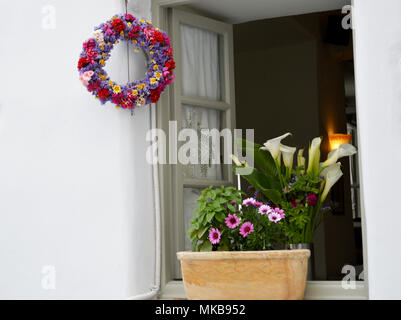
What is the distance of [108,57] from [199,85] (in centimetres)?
62

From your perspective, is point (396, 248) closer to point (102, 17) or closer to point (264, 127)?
point (102, 17)

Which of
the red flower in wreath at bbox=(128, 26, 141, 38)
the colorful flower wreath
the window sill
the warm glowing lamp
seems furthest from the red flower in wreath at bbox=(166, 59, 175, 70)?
the warm glowing lamp

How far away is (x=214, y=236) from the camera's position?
3352 millimetres

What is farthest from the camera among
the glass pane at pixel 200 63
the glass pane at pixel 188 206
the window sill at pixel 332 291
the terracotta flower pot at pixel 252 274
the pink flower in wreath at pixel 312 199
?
the glass pane at pixel 200 63

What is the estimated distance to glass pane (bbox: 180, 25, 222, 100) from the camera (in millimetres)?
3965

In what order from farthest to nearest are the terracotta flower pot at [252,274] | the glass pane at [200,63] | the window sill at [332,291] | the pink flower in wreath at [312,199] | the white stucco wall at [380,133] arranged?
1. the glass pane at [200,63]
2. the pink flower in wreath at [312,199]
3. the window sill at [332,291]
4. the terracotta flower pot at [252,274]
5. the white stucco wall at [380,133]

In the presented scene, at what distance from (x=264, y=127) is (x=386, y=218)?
3.78 meters

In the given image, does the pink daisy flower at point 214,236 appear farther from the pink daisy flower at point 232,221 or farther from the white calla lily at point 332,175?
the white calla lily at point 332,175

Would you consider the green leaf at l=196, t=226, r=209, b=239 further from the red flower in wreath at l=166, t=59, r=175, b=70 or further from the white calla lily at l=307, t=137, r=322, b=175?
the red flower in wreath at l=166, t=59, r=175, b=70

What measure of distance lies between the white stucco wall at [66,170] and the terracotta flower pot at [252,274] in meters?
0.56

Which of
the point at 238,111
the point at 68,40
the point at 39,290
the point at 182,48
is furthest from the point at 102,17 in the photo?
the point at 238,111

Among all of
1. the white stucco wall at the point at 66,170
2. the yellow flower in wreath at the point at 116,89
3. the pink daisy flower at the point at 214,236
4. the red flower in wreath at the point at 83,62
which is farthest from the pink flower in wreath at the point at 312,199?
the red flower in wreath at the point at 83,62

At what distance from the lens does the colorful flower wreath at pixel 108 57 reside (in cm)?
356

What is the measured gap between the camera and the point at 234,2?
3955 mm
